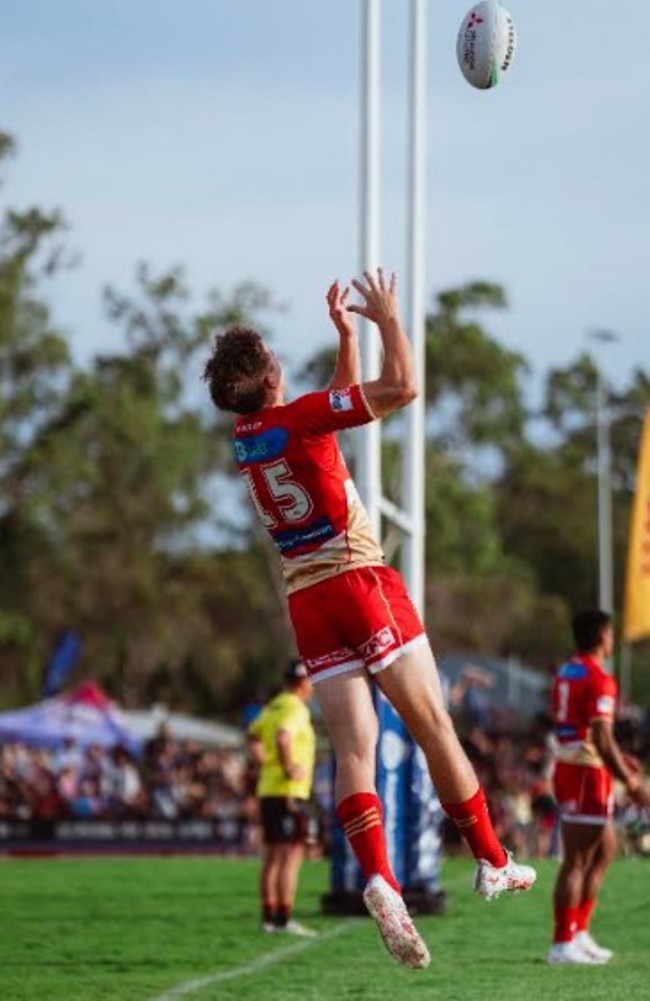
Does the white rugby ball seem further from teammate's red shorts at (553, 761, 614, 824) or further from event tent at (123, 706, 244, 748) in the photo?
event tent at (123, 706, 244, 748)

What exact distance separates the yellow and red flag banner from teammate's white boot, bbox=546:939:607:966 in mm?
23764

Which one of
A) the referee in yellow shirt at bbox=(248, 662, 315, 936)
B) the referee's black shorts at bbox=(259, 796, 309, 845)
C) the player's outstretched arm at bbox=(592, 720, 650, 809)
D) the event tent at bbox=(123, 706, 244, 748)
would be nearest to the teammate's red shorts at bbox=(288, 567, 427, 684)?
the player's outstretched arm at bbox=(592, 720, 650, 809)

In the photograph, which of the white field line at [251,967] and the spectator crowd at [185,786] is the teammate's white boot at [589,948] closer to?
the white field line at [251,967]

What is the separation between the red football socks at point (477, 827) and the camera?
9.82 m

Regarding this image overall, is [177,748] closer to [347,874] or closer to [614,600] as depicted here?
[347,874]

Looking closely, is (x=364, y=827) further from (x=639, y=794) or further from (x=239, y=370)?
(x=639, y=794)

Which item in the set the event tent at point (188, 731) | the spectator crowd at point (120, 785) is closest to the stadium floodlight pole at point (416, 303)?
the spectator crowd at point (120, 785)

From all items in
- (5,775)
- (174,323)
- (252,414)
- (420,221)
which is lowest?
(5,775)

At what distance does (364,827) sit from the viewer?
386 inches

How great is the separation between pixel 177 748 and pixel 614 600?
141 feet

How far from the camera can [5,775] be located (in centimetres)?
3656

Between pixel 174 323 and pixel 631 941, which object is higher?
pixel 174 323

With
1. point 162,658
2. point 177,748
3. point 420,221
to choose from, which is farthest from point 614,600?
point 420,221

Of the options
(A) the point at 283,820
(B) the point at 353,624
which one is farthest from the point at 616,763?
(B) the point at 353,624
